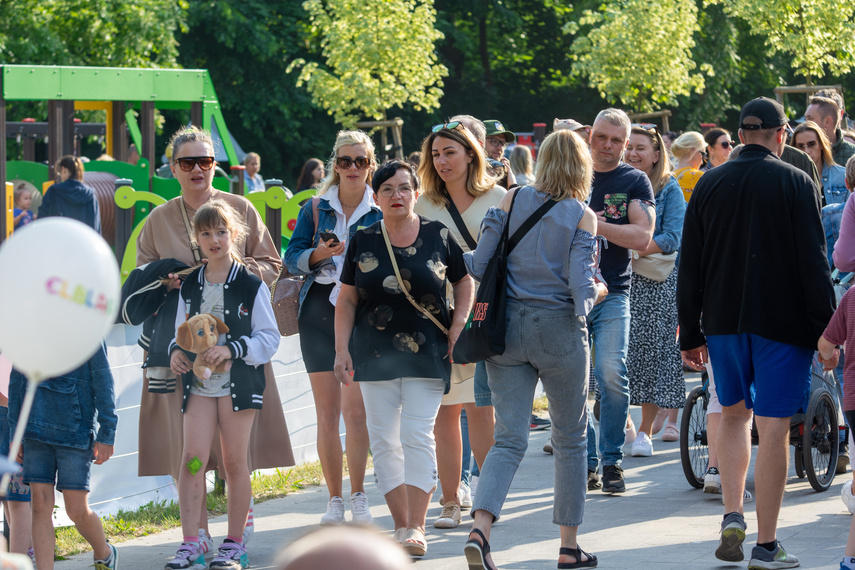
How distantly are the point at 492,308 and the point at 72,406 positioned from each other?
72.9 inches

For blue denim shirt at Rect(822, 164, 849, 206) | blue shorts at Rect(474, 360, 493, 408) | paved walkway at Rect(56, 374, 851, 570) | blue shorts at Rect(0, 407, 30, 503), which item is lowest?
paved walkway at Rect(56, 374, 851, 570)

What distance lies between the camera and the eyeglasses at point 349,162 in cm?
607

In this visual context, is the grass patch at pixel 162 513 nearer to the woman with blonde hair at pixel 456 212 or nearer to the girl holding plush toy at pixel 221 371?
the girl holding plush toy at pixel 221 371

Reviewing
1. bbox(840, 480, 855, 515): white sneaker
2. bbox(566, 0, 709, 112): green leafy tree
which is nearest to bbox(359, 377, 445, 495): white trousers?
bbox(840, 480, 855, 515): white sneaker

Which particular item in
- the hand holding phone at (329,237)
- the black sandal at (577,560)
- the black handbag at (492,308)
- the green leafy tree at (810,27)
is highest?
the green leafy tree at (810,27)

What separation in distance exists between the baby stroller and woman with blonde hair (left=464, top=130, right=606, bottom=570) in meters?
1.77

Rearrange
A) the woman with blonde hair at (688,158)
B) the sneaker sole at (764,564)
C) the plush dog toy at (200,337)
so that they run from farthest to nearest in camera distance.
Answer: the woman with blonde hair at (688,158), the plush dog toy at (200,337), the sneaker sole at (764,564)

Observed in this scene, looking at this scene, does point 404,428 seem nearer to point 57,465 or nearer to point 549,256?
point 549,256

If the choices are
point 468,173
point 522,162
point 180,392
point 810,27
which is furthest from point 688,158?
point 810,27

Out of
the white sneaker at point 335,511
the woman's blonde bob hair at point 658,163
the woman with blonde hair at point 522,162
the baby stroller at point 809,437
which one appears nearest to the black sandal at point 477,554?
the white sneaker at point 335,511

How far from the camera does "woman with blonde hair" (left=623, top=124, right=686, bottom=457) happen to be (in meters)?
7.64

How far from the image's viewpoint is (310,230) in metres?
6.18

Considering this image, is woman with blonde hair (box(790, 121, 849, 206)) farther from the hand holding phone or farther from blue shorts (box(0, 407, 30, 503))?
blue shorts (box(0, 407, 30, 503))

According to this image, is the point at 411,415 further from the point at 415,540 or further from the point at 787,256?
the point at 787,256
